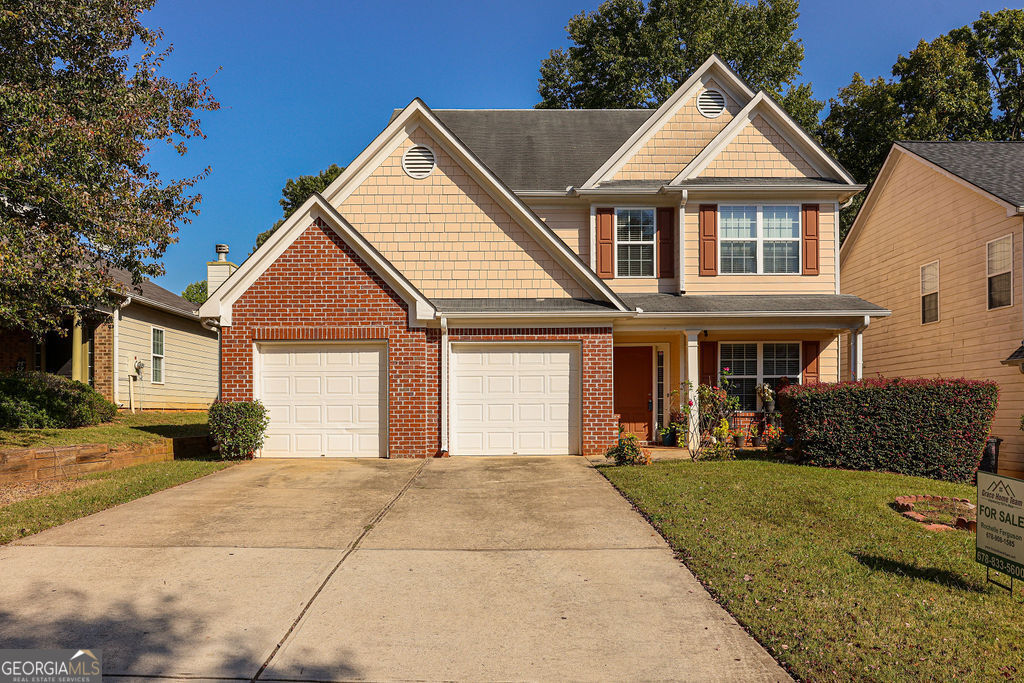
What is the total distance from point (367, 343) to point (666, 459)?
6.22 meters

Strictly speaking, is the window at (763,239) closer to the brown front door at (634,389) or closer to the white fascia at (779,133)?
the white fascia at (779,133)

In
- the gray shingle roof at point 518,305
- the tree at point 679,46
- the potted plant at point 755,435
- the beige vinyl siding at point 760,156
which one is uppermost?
the tree at point 679,46

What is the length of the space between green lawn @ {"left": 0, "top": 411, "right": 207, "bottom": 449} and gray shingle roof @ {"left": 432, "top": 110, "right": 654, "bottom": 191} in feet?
32.8

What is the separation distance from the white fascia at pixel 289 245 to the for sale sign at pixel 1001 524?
9.10 metres

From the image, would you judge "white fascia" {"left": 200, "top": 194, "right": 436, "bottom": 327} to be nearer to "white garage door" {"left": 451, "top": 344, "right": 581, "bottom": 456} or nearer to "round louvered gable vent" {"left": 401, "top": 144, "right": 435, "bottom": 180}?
"white garage door" {"left": 451, "top": 344, "right": 581, "bottom": 456}

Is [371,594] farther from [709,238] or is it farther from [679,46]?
[679,46]

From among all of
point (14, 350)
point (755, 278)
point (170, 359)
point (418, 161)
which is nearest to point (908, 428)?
point (755, 278)

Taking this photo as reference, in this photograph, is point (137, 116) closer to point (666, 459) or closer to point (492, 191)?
point (492, 191)

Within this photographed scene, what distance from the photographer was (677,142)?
16484 mm

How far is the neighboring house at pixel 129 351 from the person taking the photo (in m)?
19.6

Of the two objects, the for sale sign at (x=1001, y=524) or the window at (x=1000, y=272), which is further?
the window at (x=1000, y=272)

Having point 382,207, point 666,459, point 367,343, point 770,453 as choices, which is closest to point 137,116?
point 382,207

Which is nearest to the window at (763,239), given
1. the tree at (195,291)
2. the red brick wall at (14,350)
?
the red brick wall at (14,350)

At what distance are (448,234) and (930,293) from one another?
41.6ft
